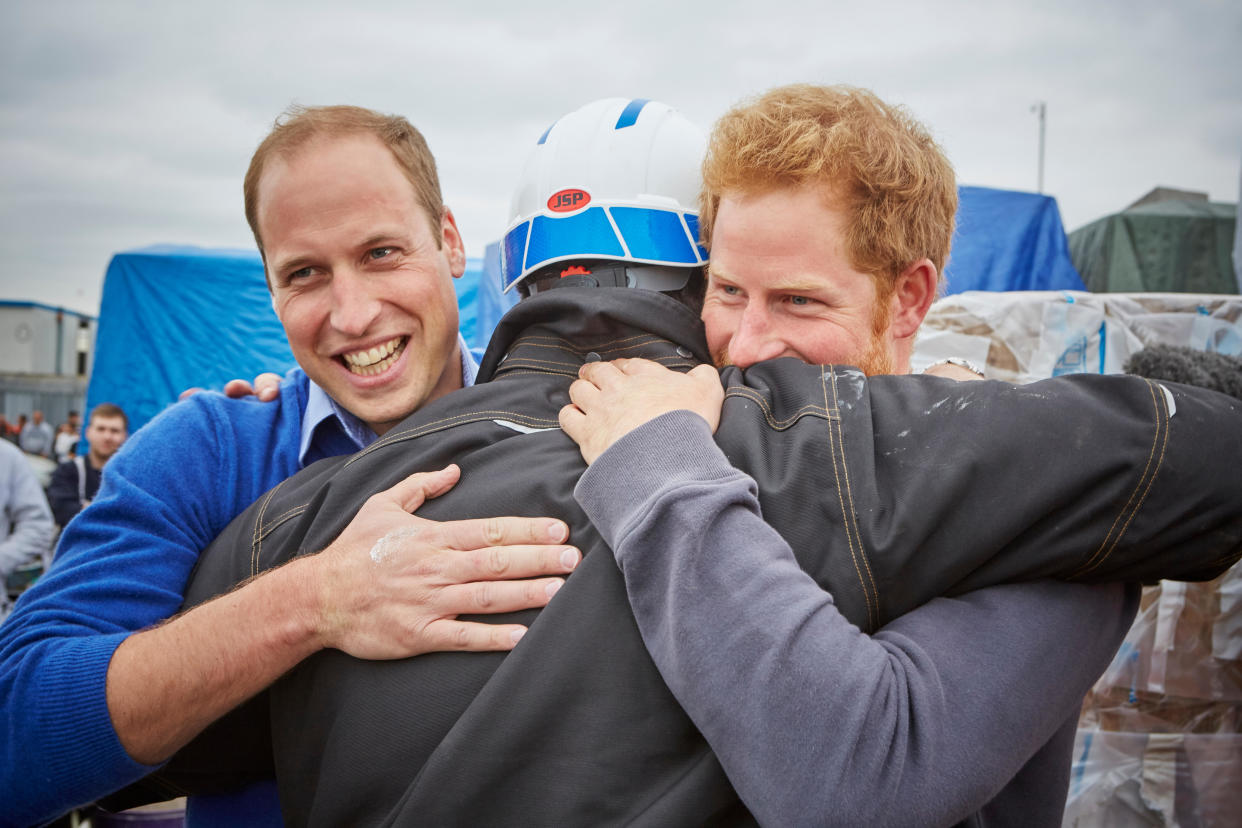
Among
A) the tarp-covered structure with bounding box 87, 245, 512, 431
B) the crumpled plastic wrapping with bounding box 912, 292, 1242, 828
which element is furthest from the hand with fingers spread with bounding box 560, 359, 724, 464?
the tarp-covered structure with bounding box 87, 245, 512, 431

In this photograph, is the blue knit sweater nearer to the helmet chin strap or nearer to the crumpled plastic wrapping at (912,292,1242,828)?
the helmet chin strap

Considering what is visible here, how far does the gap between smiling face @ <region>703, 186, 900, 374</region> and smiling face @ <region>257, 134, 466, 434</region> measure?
0.90 meters

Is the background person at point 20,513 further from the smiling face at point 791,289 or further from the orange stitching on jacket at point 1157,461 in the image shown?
the orange stitching on jacket at point 1157,461

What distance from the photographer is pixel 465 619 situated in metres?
1.34

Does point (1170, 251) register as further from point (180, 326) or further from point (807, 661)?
point (180, 326)

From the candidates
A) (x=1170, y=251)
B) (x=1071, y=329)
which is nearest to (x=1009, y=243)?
(x=1170, y=251)

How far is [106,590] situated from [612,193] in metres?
1.58

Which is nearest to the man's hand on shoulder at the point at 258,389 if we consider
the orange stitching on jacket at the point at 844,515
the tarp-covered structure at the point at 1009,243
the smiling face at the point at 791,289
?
the smiling face at the point at 791,289

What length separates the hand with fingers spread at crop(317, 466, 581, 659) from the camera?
1296 mm

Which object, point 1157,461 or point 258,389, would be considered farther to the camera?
point 258,389

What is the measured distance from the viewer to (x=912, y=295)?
201cm

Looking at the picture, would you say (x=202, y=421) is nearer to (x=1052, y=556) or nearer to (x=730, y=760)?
(x=730, y=760)

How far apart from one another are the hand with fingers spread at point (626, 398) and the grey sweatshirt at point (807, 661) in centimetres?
8

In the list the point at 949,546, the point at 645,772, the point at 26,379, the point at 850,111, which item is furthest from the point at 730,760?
the point at 26,379
